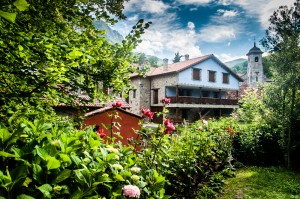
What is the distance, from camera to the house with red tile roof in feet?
101

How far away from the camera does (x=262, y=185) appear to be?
7.71 m

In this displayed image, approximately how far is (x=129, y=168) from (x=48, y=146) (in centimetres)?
103

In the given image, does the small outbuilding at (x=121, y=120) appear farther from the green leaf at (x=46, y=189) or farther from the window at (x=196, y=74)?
the window at (x=196, y=74)

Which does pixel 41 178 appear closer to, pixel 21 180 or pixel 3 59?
pixel 21 180

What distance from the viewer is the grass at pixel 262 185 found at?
6.68 m

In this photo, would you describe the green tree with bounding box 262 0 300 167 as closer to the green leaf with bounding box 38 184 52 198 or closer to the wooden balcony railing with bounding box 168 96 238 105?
the green leaf with bounding box 38 184 52 198

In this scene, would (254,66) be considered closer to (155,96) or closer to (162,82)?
(162,82)

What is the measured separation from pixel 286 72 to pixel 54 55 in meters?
11.2

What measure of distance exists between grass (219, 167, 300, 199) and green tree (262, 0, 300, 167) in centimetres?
208

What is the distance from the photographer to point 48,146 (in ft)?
5.51

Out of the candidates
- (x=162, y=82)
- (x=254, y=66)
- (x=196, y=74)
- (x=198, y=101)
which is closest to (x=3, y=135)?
(x=198, y=101)

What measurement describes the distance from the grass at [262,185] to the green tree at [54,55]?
509 centimetres

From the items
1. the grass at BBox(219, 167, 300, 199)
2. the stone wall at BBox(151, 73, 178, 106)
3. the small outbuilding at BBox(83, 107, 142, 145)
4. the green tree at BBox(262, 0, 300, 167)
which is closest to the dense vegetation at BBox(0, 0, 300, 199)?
the grass at BBox(219, 167, 300, 199)

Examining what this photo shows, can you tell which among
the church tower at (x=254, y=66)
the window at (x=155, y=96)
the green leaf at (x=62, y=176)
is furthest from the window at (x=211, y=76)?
the green leaf at (x=62, y=176)
